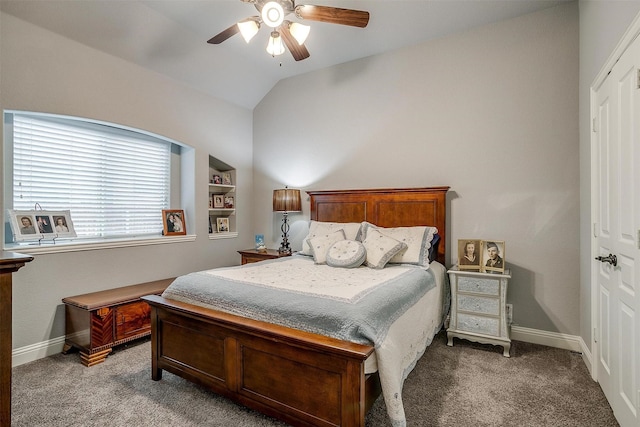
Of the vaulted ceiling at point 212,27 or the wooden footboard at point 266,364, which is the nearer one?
the wooden footboard at point 266,364

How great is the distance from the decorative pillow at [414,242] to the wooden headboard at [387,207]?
0.24 meters

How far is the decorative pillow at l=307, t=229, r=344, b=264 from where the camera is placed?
3.19 meters

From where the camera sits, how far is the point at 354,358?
1.52 m

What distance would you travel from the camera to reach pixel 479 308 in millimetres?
2846

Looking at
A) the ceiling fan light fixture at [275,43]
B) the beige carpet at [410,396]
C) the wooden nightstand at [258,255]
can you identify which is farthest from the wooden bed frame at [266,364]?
the ceiling fan light fixture at [275,43]

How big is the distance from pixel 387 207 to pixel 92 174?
10.3 ft

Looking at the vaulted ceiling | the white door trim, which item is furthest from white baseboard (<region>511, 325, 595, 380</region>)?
the vaulted ceiling

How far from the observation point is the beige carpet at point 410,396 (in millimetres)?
1930

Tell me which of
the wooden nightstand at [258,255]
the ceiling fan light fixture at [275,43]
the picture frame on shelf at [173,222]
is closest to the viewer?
the ceiling fan light fixture at [275,43]

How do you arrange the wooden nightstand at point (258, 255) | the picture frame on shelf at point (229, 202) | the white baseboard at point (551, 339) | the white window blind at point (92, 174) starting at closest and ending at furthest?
1. the white baseboard at point (551, 339)
2. the white window blind at point (92, 174)
3. the wooden nightstand at point (258, 255)
4. the picture frame on shelf at point (229, 202)

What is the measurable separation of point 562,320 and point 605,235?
1.18 metres

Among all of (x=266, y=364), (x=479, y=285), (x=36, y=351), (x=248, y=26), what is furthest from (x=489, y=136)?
(x=36, y=351)

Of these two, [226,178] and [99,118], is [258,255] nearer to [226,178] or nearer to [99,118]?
[226,178]

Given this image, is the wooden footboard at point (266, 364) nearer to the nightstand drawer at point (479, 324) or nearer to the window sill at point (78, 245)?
the window sill at point (78, 245)
